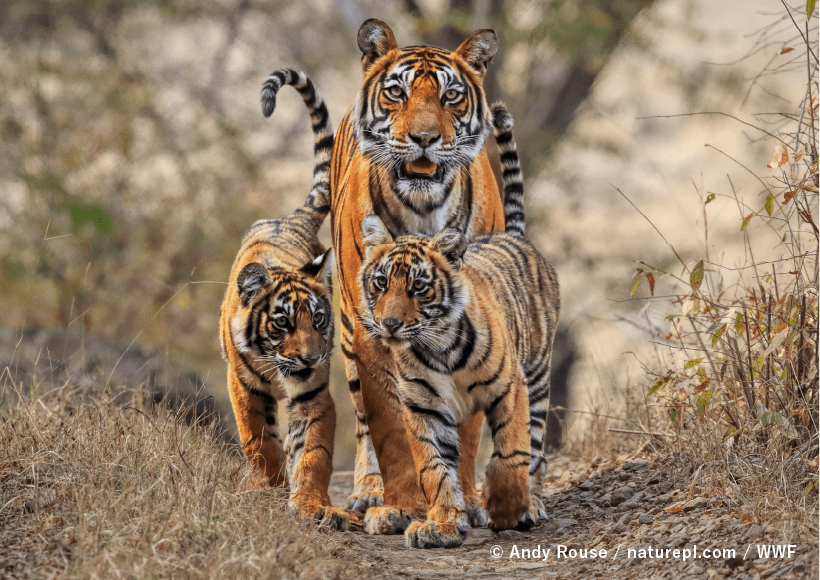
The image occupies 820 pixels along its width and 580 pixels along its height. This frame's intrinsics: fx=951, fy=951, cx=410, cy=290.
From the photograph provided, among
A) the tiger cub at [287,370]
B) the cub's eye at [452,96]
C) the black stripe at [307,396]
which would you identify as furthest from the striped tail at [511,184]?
the black stripe at [307,396]

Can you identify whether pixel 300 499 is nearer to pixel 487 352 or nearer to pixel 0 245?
pixel 487 352

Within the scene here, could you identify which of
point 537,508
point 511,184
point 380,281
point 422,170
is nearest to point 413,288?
point 380,281

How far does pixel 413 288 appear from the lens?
13.2 ft

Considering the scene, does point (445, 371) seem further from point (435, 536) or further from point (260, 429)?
point (260, 429)

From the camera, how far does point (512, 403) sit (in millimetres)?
4027

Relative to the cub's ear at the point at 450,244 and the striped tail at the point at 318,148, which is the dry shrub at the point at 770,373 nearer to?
the cub's ear at the point at 450,244

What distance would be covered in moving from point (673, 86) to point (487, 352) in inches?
300

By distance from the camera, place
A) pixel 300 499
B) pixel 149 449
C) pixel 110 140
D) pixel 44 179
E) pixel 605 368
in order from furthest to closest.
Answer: pixel 110 140 → pixel 44 179 → pixel 605 368 → pixel 300 499 → pixel 149 449

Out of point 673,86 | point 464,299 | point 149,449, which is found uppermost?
point 673,86

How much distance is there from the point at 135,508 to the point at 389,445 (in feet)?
4.77

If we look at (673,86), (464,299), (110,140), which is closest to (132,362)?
(464,299)

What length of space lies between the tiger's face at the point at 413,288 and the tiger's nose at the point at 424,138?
1.28 ft

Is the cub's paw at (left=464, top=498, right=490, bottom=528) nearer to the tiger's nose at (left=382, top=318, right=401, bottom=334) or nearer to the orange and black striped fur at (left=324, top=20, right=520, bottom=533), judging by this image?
the orange and black striped fur at (left=324, top=20, right=520, bottom=533)

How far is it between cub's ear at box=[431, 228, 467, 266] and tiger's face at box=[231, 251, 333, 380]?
28.3 inches
